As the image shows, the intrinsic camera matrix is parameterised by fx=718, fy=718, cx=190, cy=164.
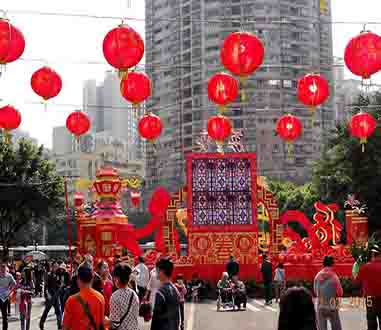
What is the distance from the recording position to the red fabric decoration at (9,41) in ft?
38.6

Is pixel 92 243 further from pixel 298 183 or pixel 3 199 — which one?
pixel 298 183

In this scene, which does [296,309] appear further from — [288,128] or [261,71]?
A: [261,71]

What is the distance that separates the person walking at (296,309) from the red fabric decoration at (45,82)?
32.5ft

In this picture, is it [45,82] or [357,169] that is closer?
[45,82]

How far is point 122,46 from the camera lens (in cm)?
1205

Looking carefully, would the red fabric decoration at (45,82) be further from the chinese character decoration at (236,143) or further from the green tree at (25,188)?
the green tree at (25,188)

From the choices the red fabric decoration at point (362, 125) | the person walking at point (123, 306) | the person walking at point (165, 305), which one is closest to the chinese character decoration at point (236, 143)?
the red fabric decoration at point (362, 125)

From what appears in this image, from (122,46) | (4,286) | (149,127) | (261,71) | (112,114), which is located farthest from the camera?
(112,114)

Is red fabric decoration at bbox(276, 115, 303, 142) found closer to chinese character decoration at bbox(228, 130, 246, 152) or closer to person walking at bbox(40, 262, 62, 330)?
chinese character decoration at bbox(228, 130, 246, 152)

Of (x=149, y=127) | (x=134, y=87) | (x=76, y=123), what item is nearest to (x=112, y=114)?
(x=149, y=127)

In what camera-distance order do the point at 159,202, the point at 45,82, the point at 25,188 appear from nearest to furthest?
the point at 45,82
the point at 159,202
the point at 25,188

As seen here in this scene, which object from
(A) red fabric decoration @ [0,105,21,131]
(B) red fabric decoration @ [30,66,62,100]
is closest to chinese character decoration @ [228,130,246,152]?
(A) red fabric decoration @ [0,105,21,131]

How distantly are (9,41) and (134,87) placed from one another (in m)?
3.07

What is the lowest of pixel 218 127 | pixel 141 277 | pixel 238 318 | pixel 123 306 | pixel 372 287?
pixel 238 318
